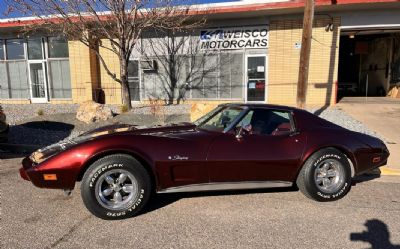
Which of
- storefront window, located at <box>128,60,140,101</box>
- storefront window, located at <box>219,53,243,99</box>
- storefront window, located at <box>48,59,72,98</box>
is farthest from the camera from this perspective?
storefront window, located at <box>48,59,72,98</box>

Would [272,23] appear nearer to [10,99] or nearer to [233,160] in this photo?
[233,160]

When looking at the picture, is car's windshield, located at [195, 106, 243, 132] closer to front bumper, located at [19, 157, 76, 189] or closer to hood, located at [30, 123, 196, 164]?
hood, located at [30, 123, 196, 164]

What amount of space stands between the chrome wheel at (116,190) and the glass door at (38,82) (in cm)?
1612

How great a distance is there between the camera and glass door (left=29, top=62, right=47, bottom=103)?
60.0 ft

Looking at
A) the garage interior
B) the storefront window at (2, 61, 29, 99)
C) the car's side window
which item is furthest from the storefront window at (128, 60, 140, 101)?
the car's side window

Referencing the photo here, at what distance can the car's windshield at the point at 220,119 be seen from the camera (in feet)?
15.6

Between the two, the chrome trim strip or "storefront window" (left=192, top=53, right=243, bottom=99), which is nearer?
the chrome trim strip

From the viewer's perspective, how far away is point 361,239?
3598mm

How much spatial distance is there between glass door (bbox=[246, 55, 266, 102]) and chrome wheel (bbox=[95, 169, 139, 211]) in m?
12.1

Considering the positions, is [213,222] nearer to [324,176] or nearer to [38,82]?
[324,176]

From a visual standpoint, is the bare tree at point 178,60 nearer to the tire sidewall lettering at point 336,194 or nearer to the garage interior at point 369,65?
the garage interior at point 369,65

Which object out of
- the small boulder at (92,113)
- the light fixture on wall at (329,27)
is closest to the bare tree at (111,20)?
the small boulder at (92,113)

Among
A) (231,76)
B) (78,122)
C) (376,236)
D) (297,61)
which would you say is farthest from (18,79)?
(376,236)

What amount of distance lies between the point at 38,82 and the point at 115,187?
16.6m
